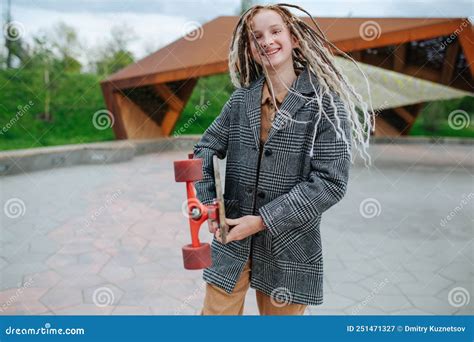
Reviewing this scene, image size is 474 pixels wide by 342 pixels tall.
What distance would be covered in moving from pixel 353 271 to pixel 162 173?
13.4 feet

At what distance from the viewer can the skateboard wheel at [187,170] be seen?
3.50ft

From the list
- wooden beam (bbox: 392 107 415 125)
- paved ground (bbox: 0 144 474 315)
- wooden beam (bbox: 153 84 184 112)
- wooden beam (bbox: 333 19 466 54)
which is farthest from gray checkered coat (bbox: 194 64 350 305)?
wooden beam (bbox: 392 107 415 125)

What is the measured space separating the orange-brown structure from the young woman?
5.43 meters

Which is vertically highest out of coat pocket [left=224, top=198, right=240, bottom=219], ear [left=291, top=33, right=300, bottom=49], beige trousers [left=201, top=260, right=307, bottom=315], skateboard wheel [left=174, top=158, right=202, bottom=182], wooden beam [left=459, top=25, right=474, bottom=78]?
wooden beam [left=459, top=25, right=474, bottom=78]

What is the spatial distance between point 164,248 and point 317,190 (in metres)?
2.47

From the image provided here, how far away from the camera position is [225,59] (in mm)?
7203

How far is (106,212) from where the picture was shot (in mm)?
4441

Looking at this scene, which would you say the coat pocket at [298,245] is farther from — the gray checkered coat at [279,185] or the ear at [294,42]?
the ear at [294,42]

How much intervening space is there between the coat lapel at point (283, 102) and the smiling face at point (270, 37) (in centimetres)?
8

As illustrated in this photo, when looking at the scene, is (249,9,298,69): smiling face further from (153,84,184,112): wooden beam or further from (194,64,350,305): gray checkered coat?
(153,84,184,112): wooden beam

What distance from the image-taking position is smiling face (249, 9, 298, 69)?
131 cm

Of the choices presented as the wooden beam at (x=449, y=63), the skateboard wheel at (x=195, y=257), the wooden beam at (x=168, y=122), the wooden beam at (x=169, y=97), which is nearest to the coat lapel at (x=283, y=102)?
the skateboard wheel at (x=195, y=257)

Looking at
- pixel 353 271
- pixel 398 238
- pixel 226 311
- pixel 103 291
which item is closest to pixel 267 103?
pixel 226 311

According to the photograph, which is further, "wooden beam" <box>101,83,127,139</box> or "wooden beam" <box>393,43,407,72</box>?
"wooden beam" <box>101,83,127,139</box>
